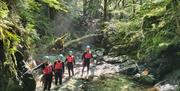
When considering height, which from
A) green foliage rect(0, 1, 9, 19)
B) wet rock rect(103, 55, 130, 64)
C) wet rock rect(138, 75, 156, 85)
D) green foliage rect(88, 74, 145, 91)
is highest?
green foliage rect(0, 1, 9, 19)

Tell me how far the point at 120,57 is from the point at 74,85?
7.16m

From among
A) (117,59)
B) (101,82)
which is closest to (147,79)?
(101,82)

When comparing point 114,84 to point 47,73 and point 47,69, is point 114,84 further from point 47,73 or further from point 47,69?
point 47,69

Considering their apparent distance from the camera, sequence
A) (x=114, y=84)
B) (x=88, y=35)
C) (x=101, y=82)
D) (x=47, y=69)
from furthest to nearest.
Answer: (x=88, y=35)
(x=101, y=82)
(x=114, y=84)
(x=47, y=69)

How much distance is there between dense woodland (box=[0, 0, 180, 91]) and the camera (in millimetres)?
13547

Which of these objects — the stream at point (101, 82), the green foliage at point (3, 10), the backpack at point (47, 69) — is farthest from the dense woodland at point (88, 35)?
the backpack at point (47, 69)

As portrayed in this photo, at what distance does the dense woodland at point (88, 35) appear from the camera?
1355cm

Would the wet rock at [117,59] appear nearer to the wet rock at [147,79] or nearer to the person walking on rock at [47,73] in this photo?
the wet rock at [147,79]

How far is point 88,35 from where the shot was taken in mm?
33844

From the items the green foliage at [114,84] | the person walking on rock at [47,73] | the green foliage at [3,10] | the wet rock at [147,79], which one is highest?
the green foliage at [3,10]

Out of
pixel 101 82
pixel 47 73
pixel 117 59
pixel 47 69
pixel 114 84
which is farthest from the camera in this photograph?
pixel 117 59

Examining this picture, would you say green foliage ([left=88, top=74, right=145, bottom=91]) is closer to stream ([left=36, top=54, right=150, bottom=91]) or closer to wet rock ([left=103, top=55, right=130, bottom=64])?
stream ([left=36, top=54, right=150, bottom=91])

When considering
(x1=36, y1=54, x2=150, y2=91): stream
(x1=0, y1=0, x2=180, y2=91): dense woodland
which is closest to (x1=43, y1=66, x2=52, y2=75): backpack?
(x1=0, y1=0, x2=180, y2=91): dense woodland

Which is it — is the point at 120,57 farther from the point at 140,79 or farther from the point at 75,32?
the point at 75,32
